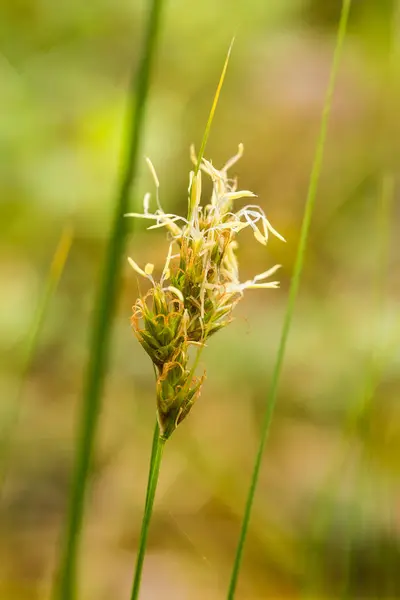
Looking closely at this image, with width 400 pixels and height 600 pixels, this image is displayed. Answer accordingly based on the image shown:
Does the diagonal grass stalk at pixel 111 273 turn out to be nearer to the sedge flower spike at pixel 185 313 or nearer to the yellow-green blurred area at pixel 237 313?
the sedge flower spike at pixel 185 313

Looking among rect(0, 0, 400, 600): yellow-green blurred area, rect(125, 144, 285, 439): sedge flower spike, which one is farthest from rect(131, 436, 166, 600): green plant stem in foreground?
rect(0, 0, 400, 600): yellow-green blurred area

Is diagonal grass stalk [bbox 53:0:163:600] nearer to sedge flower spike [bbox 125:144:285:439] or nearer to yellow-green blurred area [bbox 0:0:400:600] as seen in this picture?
sedge flower spike [bbox 125:144:285:439]

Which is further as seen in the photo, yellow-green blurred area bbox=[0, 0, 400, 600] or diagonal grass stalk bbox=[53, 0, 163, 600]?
yellow-green blurred area bbox=[0, 0, 400, 600]

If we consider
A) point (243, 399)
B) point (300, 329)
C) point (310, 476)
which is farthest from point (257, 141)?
point (310, 476)

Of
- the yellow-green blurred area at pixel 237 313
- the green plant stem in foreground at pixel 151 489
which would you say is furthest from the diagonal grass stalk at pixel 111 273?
the yellow-green blurred area at pixel 237 313

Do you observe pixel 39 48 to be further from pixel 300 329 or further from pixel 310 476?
pixel 310 476

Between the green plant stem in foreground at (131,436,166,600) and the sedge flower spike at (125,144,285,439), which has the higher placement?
the sedge flower spike at (125,144,285,439)

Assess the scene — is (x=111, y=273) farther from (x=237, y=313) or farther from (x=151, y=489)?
(x=237, y=313)

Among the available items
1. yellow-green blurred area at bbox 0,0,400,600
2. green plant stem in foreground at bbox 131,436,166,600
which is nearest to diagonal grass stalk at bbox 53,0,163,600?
green plant stem in foreground at bbox 131,436,166,600
